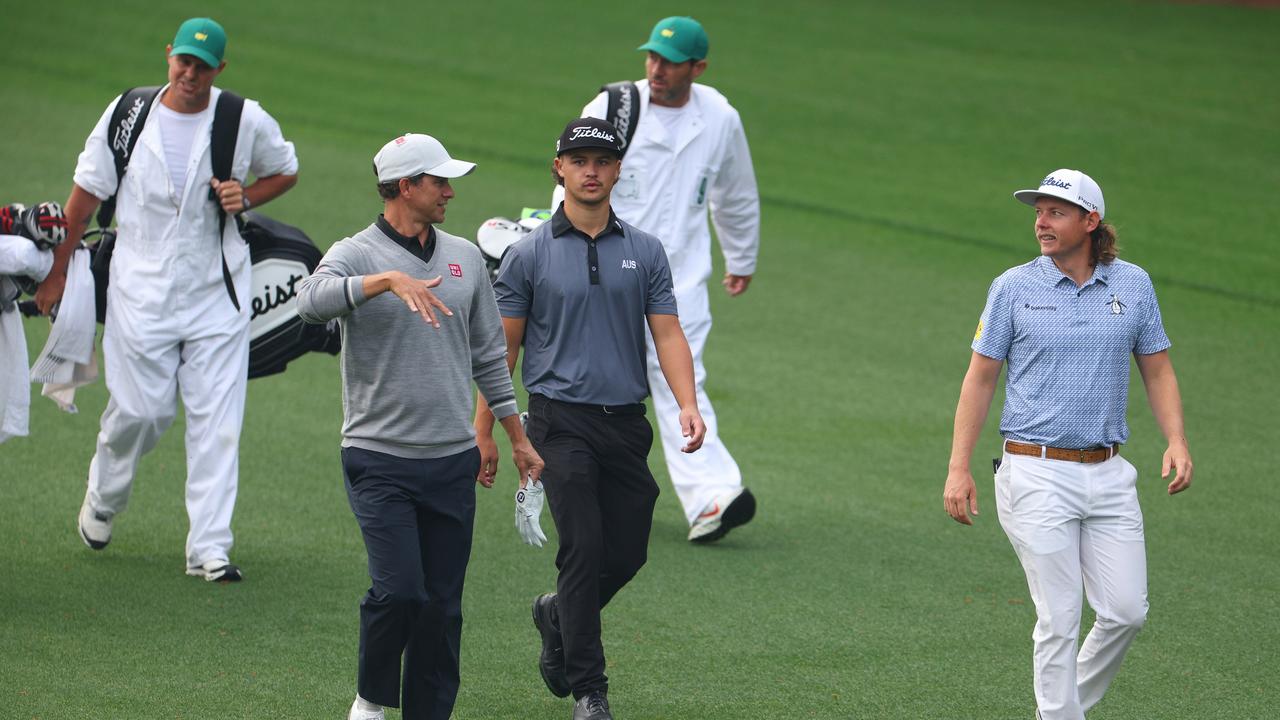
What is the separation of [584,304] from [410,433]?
1.02 metres

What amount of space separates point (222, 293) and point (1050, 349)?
13.8ft

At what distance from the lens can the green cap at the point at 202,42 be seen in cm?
786

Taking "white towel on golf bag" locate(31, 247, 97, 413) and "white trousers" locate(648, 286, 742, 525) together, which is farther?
"white trousers" locate(648, 286, 742, 525)

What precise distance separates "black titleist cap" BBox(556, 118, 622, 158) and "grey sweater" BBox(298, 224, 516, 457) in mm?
791

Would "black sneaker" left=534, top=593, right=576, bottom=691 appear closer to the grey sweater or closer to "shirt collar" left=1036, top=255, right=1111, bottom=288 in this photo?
the grey sweater

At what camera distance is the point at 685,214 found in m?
9.18

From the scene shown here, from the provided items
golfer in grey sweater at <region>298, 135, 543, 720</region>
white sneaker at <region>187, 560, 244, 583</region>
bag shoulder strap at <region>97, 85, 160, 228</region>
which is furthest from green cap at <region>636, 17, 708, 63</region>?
white sneaker at <region>187, 560, 244, 583</region>

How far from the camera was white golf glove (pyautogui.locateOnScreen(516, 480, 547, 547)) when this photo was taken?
6.36 metres

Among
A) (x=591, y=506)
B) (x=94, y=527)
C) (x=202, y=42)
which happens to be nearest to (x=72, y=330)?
(x=94, y=527)

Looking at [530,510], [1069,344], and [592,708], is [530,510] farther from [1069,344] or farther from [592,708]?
[1069,344]

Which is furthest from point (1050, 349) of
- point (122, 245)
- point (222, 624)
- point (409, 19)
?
point (409, 19)

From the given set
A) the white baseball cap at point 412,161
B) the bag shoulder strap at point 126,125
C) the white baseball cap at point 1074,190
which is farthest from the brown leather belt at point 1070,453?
the bag shoulder strap at point 126,125

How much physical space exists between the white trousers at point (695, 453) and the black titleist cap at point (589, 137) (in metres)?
2.40

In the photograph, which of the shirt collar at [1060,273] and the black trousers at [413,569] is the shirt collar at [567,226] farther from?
the shirt collar at [1060,273]
